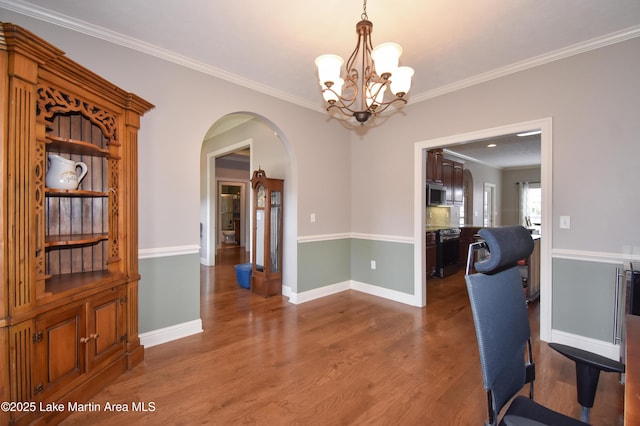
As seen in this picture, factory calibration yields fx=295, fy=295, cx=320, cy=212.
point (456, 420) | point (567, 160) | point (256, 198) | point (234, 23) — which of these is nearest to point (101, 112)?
point (234, 23)

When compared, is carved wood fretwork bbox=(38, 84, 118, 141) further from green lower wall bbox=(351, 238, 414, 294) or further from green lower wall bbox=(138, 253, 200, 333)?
green lower wall bbox=(351, 238, 414, 294)

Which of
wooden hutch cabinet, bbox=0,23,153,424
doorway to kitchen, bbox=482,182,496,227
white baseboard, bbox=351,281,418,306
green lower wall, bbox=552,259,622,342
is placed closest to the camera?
wooden hutch cabinet, bbox=0,23,153,424

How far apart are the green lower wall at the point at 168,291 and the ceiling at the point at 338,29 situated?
195cm

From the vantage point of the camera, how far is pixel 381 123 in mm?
4168

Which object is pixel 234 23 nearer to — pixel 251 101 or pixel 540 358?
pixel 251 101

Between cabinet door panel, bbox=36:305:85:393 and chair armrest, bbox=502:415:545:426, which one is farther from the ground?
chair armrest, bbox=502:415:545:426

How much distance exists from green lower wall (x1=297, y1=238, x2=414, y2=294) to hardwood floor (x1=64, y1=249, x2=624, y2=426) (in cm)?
62

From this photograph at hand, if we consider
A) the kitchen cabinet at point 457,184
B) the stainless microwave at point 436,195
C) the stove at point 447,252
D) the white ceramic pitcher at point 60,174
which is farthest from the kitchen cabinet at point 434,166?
the white ceramic pitcher at point 60,174

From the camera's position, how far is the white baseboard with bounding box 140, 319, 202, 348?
8.75 ft

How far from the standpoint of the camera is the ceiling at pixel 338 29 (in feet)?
7.01

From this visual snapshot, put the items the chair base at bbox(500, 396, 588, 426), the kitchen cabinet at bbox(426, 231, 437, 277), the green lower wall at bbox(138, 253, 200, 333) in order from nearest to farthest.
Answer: the chair base at bbox(500, 396, 588, 426) < the green lower wall at bbox(138, 253, 200, 333) < the kitchen cabinet at bbox(426, 231, 437, 277)

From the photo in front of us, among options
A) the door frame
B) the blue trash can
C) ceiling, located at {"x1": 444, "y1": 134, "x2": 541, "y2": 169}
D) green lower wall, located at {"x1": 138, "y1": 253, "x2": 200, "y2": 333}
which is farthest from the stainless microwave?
green lower wall, located at {"x1": 138, "y1": 253, "x2": 200, "y2": 333}

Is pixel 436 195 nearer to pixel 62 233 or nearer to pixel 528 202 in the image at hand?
pixel 62 233

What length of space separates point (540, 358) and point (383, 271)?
199 cm
